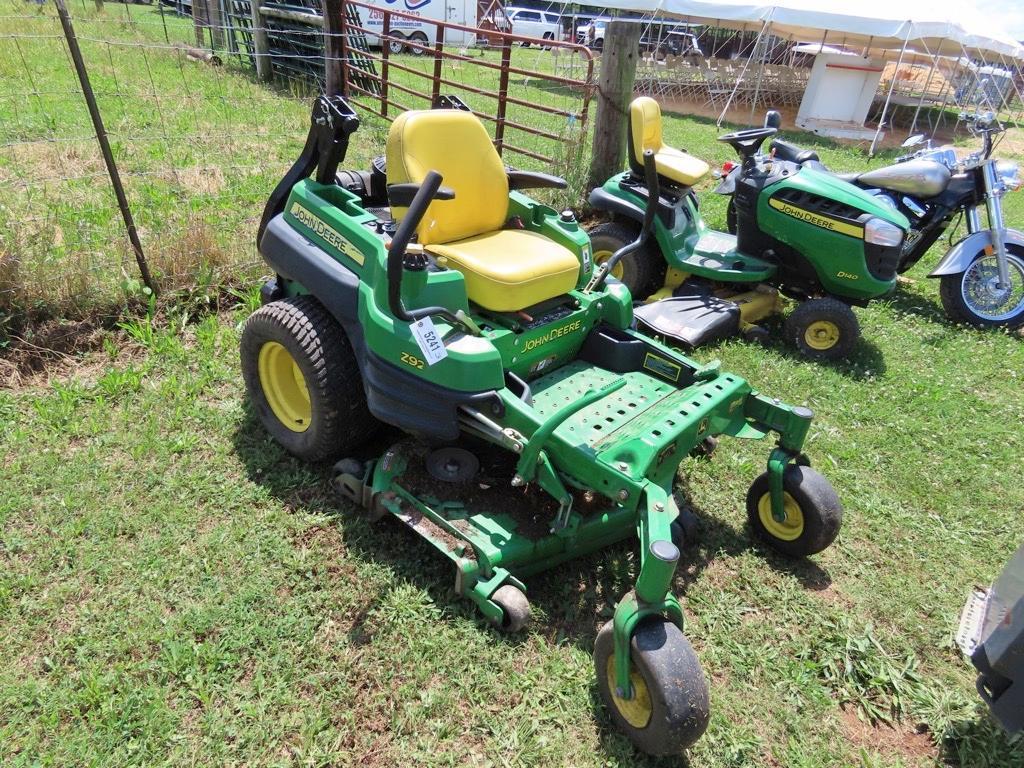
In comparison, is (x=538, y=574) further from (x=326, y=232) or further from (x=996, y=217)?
(x=996, y=217)

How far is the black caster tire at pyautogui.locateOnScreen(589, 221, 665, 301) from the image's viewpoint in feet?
17.2

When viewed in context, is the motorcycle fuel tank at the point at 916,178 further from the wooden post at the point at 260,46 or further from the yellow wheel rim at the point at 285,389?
the wooden post at the point at 260,46

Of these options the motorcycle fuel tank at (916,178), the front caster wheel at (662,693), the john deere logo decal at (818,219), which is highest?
the motorcycle fuel tank at (916,178)

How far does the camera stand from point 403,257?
2619 millimetres

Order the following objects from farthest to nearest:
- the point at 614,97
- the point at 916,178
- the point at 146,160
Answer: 1. the point at 146,160
2. the point at 614,97
3. the point at 916,178

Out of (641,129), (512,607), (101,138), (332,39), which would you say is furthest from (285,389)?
(332,39)

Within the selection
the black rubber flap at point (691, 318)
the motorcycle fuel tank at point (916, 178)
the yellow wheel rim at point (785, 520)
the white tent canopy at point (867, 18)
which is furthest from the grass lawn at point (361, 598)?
the white tent canopy at point (867, 18)

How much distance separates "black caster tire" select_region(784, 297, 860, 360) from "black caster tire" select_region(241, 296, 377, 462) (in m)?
2.98

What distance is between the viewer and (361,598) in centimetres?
265

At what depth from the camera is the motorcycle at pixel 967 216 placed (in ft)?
17.1

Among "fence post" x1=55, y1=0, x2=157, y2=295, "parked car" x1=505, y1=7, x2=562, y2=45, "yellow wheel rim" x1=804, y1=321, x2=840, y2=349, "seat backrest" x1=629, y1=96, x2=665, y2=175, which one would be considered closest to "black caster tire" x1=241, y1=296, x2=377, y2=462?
"fence post" x1=55, y1=0, x2=157, y2=295

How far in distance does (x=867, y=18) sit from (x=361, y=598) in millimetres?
13538

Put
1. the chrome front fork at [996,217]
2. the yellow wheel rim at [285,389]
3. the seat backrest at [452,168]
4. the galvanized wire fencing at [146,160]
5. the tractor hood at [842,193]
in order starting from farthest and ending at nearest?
the chrome front fork at [996,217] → the tractor hood at [842,193] → the galvanized wire fencing at [146,160] → the yellow wheel rim at [285,389] → the seat backrest at [452,168]

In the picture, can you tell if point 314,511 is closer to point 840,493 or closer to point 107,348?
point 107,348
